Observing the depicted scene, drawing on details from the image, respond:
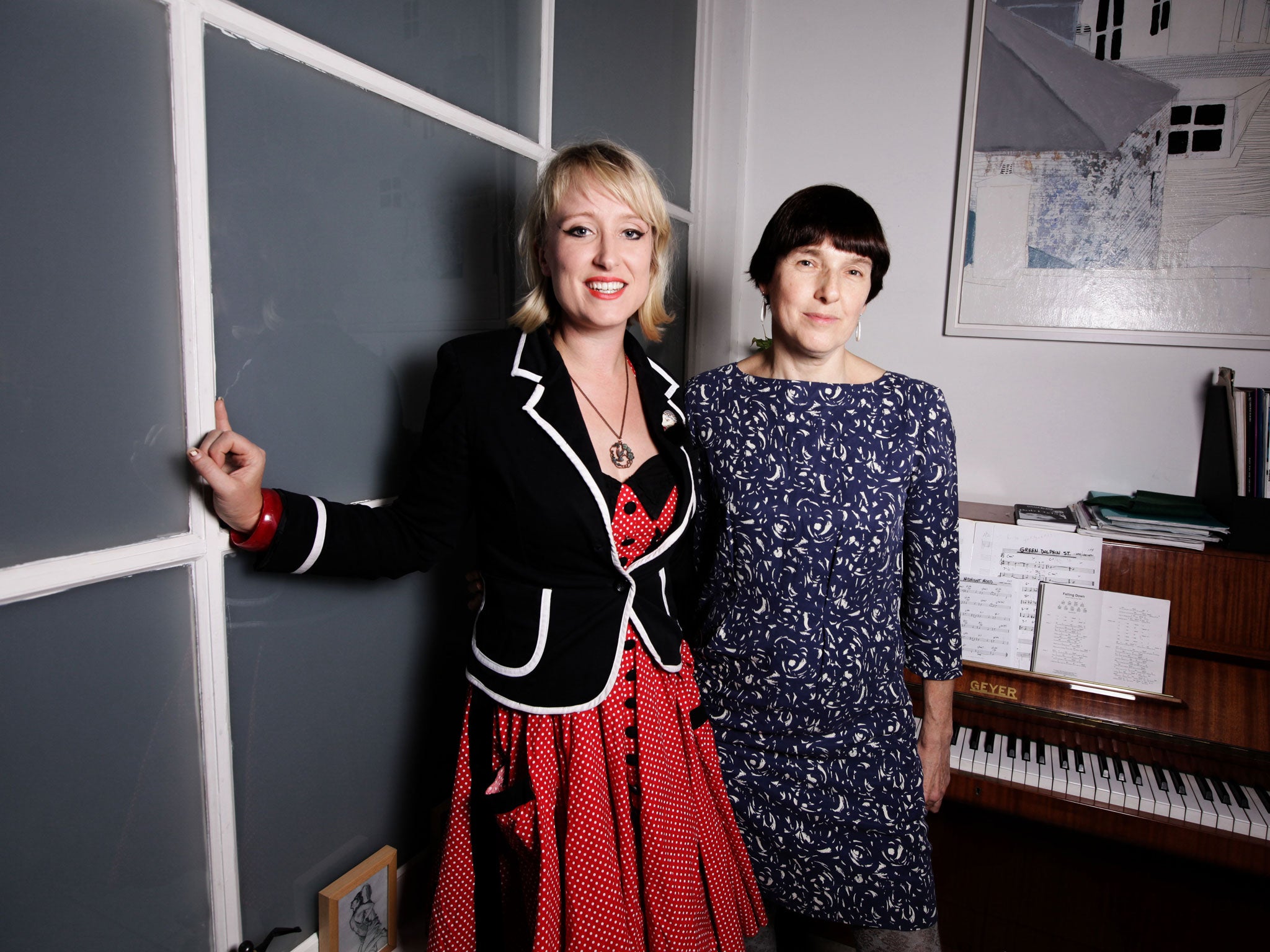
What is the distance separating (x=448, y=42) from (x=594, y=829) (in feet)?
4.54

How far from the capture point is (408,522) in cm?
121

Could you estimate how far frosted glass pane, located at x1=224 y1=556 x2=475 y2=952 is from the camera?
1188 millimetres

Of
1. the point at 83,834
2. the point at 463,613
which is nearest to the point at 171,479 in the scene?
the point at 83,834

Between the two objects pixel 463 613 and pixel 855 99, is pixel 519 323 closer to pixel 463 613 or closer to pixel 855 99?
pixel 463 613

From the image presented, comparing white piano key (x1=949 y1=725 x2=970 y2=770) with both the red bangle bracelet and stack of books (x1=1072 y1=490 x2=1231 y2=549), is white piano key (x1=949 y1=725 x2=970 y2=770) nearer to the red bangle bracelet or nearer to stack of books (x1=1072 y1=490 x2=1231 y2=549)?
stack of books (x1=1072 y1=490 x2=1231 y2=549)

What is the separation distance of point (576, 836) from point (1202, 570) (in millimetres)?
1679

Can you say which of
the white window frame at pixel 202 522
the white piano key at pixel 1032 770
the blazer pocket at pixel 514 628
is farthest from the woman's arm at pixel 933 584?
the white window frame at pixel 202 522

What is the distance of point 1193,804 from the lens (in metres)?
1.72

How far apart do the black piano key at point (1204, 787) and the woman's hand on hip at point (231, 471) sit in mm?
2026

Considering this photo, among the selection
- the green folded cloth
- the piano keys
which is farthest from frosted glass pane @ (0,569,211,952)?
the green folded cloth

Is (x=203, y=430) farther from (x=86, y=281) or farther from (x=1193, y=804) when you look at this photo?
(x=1193, y=804)

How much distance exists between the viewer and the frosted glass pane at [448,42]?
1.21 metres

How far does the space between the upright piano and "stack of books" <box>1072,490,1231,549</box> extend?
51 mm

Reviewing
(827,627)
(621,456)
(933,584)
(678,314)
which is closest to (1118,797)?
(933,584)
